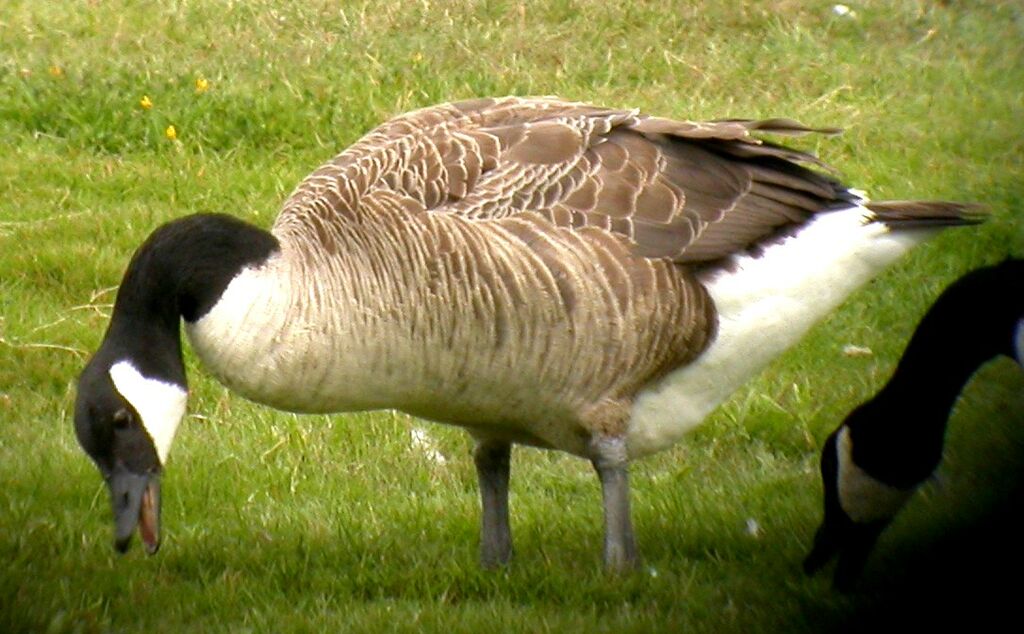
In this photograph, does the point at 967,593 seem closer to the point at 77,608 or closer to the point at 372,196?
the point at 372,196

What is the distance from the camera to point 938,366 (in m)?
4.99

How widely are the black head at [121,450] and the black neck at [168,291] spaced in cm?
12

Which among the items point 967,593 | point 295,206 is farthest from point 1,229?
point 967,593

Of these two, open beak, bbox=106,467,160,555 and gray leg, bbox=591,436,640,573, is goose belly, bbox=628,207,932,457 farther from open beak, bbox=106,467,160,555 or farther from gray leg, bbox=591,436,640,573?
open beak, bbox=106,467,160,555

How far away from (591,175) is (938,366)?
1280 millimetres

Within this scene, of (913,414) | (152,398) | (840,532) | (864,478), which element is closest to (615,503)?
(840,532)

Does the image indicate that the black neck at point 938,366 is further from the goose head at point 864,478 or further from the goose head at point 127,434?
the goose head at point 127,434

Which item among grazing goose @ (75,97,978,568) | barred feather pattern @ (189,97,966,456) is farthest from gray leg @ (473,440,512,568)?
barred feather pattern @ (189,97,966,456)

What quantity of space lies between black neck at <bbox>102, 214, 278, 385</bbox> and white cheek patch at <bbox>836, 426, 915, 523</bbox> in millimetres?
1918

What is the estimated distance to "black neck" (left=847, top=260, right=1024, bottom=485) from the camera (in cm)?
496

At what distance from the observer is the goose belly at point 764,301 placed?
18.6 feet

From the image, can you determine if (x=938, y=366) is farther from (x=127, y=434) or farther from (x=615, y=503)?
(x=127, y=434)

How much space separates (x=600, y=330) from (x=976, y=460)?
1.24 meters

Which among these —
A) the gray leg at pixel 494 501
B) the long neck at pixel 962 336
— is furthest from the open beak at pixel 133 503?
the long neck at pixel 962 336
